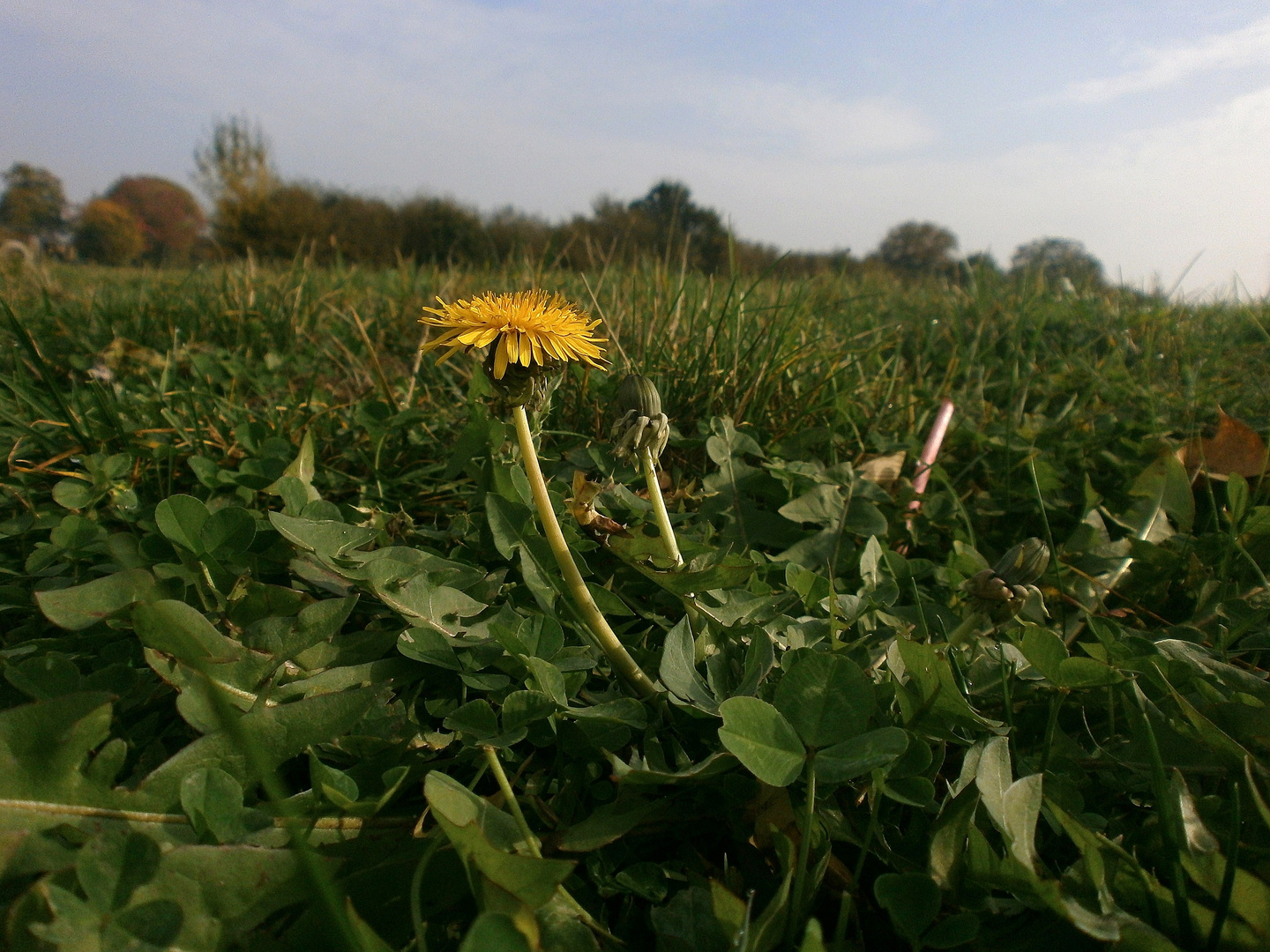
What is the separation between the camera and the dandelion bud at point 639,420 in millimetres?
1075

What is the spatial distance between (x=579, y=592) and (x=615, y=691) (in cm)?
16

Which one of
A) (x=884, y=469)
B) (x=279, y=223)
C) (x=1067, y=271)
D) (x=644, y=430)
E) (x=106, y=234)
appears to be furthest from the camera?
(x=106, y=234)

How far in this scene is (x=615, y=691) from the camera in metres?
1.05

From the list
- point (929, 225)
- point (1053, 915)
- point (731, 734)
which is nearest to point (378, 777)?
point (731, 734)

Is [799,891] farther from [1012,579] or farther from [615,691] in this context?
[1012,579]

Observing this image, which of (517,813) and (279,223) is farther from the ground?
(279,223)

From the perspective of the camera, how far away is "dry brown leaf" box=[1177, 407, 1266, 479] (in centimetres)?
176

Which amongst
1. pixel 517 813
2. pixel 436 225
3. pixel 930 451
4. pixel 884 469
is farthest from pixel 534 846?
pixel 436 225

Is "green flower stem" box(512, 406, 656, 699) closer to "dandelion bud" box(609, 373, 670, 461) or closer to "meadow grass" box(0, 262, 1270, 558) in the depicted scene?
"dandelion bud" box(609, 373, 670, 461)

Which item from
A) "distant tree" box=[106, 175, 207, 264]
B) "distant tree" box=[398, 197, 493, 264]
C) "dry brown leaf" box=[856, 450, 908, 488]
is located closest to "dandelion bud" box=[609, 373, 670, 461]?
"dry brown leaf" box=[856, 450, 908, 488]

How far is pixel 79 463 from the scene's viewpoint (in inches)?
66.1

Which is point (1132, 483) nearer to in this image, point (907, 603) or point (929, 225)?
point (907, 603)

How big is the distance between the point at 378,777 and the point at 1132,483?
1.75m

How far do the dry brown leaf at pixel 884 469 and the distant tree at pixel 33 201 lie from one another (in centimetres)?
5174
